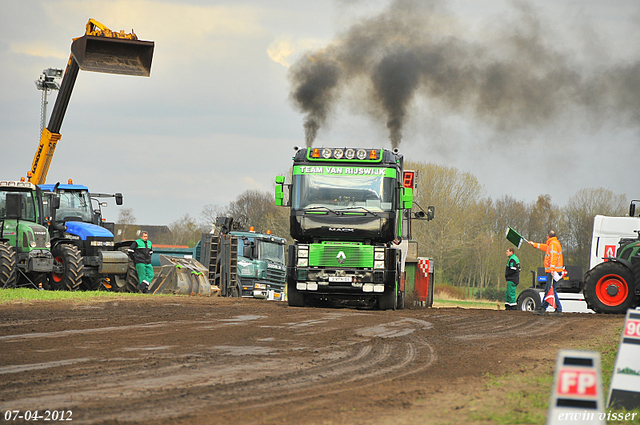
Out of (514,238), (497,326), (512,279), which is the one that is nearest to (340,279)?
(497,326)

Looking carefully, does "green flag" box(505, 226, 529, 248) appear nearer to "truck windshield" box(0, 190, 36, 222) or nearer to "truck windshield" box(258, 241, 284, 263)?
"truck windshield" box(258, 241, 284, 263)

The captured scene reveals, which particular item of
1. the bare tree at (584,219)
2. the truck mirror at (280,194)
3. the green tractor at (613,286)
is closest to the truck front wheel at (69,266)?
the truck mirror at (280,194)

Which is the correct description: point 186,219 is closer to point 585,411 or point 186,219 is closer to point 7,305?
point 7,305

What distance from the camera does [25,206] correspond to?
20.3 m

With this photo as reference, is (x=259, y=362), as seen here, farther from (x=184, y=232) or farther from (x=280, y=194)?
(x=184, y=232)

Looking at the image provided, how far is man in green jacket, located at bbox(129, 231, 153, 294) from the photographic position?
2189cm

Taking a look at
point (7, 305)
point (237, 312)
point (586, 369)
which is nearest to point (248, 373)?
point (586, 369)

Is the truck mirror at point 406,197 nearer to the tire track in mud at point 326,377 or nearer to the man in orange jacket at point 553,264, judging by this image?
the man in orange jacket at point 553,264

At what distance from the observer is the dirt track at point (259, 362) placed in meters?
5.88

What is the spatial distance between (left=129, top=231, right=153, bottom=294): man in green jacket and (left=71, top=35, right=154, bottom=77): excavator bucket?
17.3 feet

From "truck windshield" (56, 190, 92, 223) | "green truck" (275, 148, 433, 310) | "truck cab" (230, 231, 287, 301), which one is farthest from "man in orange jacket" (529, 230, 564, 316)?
"truck windshield" (56, 190, 92, 223)

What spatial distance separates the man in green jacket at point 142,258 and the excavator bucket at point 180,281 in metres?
0.65

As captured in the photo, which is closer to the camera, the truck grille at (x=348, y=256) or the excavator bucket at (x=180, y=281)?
the truck grille at (x=348, y=256)

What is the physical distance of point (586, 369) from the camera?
13.0 ft
